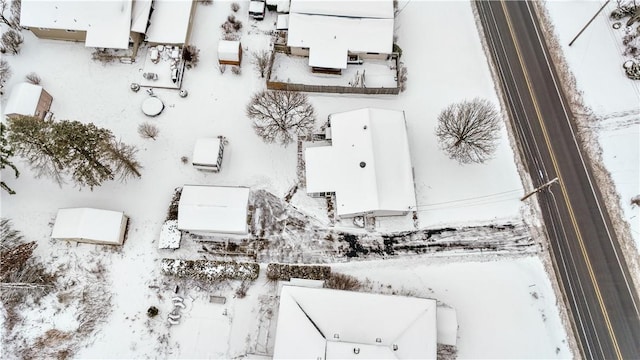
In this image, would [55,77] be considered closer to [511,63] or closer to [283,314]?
[283,314]

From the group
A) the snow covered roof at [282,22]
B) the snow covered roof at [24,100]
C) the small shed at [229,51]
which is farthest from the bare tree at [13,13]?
the snow covered roof at [282,22]

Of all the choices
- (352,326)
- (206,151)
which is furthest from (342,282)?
(206,151)

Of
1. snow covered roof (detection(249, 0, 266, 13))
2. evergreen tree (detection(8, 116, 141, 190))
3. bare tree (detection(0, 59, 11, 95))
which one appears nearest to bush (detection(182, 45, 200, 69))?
snow covered roof (detection(249, 0, 266, 13))

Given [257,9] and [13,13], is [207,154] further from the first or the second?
[13,13]

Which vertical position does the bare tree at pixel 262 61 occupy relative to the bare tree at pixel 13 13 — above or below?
below

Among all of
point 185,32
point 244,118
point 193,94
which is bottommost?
point 244,118

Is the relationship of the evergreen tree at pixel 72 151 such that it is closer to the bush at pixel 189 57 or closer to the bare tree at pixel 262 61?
the bush at pixel 189 57

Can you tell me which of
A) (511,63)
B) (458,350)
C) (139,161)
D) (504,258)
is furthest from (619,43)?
(139,161)
